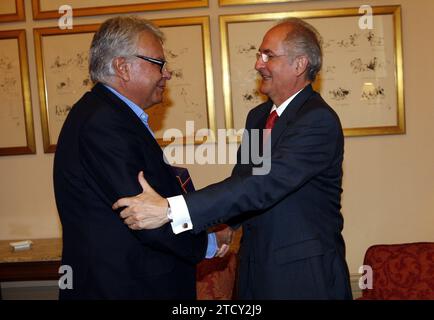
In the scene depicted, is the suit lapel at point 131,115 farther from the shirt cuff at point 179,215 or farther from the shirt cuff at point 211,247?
the shirt cuff at point 211,247

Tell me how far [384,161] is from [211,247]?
1.99m

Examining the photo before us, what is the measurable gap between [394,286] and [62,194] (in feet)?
6.57

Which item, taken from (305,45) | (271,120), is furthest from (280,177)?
(305,45)

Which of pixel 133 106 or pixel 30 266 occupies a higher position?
pixel 133 106

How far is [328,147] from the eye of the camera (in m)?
2.17

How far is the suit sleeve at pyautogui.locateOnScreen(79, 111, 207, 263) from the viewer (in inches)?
74.3

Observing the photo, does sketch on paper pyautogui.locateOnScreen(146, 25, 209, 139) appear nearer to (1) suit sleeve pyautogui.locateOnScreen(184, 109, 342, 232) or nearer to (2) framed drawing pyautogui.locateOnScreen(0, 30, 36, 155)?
(2) framed drawing pyautogui.locateOnScreen(0, 30, 36, 155)

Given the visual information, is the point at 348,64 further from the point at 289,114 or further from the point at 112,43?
the point at 112,43

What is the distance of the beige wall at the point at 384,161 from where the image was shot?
3830 mm

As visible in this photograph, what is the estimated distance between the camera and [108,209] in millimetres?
1942

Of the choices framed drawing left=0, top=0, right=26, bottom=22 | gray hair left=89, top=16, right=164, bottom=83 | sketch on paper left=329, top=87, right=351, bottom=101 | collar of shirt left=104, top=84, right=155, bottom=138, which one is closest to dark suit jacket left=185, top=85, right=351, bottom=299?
collar of shirt left=104, top=84, right=155, bottom=138

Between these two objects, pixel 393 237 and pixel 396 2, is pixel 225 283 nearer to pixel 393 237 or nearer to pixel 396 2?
pixel 393 237

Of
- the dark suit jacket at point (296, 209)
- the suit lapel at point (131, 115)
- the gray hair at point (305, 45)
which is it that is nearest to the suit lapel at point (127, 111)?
the suit lapel at point (131, 115)

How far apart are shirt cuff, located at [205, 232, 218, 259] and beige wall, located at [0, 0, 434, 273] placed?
157 centimetres
